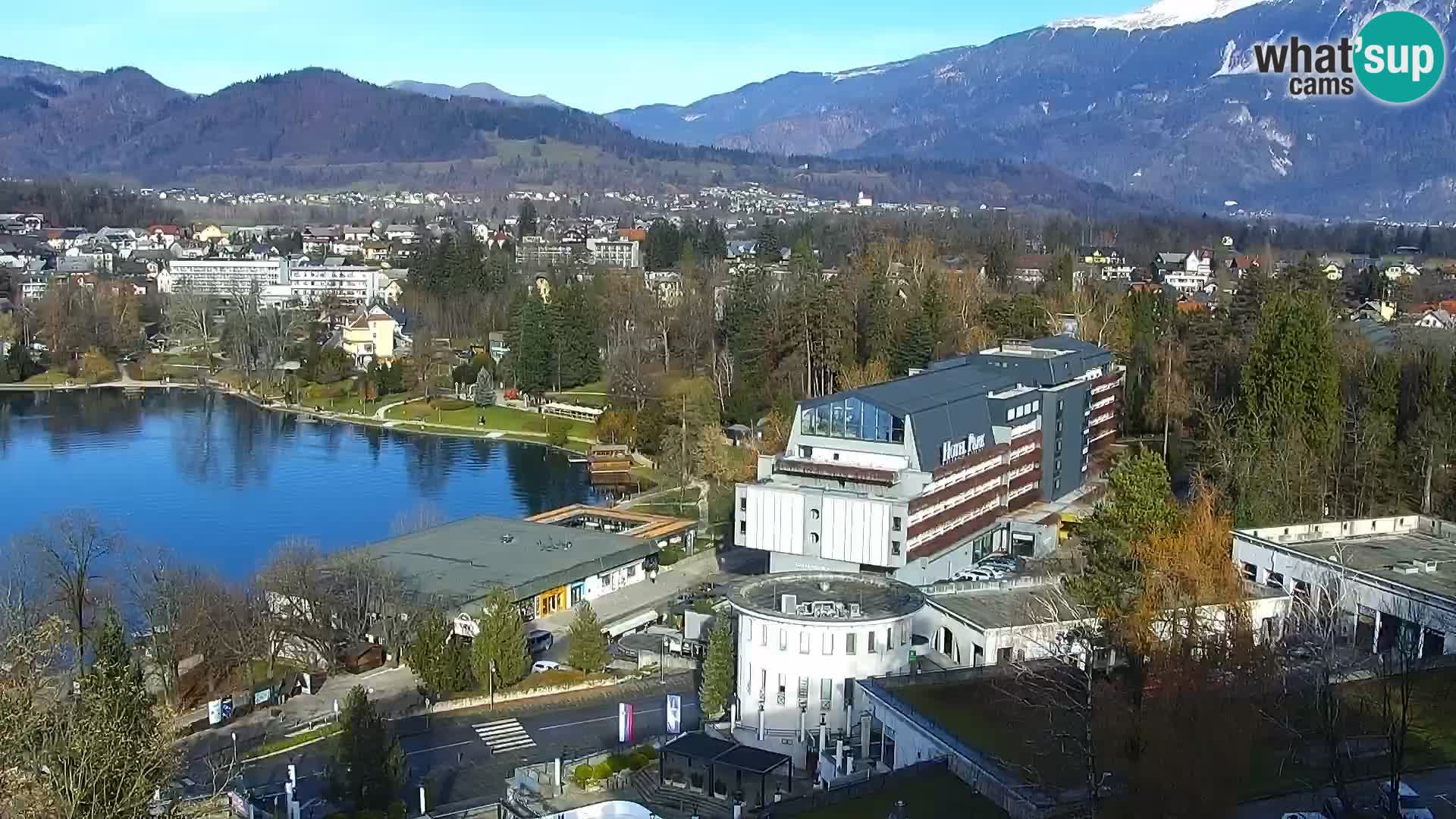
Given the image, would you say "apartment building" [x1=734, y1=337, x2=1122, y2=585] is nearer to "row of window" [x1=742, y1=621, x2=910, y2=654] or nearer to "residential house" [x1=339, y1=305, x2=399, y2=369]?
"row of window" [x1=742, y1=621, x2=910, y2=654]

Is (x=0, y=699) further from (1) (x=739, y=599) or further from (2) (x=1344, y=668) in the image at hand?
(2) (x=1344, y=668)

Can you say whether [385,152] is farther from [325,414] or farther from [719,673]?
[719,673]

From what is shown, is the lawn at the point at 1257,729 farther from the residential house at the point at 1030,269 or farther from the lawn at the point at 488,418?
the residential house at the point at 1030,269

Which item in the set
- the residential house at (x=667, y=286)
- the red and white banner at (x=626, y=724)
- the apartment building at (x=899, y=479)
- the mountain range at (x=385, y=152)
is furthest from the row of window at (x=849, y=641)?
the mountain range at (x=385, y=152)

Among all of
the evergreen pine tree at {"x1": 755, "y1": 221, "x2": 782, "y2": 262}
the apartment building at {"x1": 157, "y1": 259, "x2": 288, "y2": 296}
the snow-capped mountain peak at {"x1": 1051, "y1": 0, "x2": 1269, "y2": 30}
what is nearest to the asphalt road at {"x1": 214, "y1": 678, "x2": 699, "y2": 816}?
the evergreen pine tree at {"x1": 755, "y1": 221, "x2": 782, "y2": 262}

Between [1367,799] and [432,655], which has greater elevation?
[1367,799]

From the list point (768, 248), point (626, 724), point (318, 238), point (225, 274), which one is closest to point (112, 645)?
point (626, 724)

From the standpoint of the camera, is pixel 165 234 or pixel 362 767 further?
pixel 165 234

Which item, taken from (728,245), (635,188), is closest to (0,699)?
(728,245)
